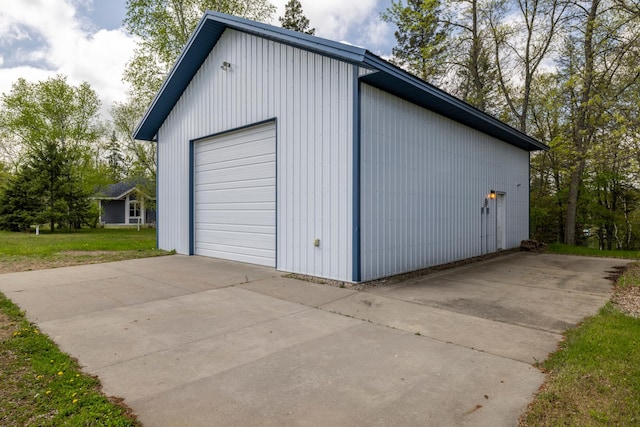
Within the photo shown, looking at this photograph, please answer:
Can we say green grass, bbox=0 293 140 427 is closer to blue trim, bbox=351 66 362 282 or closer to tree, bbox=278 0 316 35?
blue trim, bbox=351 66 362 282

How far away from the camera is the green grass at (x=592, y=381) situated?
2.26 m

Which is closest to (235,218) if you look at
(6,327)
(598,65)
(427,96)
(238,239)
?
(238,239)

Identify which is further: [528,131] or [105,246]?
[528,131]

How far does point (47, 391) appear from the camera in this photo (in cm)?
255

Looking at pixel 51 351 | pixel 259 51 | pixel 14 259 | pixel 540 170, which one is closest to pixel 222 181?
pixel 259 51

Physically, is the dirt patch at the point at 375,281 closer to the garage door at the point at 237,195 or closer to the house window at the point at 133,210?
the garage door at the point at 237,195

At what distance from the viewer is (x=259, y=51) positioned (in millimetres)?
8133

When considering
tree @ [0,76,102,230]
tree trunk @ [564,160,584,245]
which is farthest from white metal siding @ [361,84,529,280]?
tree @ [0,76,102,230]

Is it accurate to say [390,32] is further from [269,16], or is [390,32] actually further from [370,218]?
[370,218]

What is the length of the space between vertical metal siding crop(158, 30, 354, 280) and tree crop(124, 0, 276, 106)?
33.6 ft

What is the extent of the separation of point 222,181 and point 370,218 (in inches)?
182

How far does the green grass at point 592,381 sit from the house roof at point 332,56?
467 centimetres

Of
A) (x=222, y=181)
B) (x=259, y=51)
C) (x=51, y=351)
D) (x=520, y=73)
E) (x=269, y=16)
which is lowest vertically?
(x=51, y=351)

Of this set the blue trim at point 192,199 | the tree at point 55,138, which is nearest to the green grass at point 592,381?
the blue trim at point 192,199
